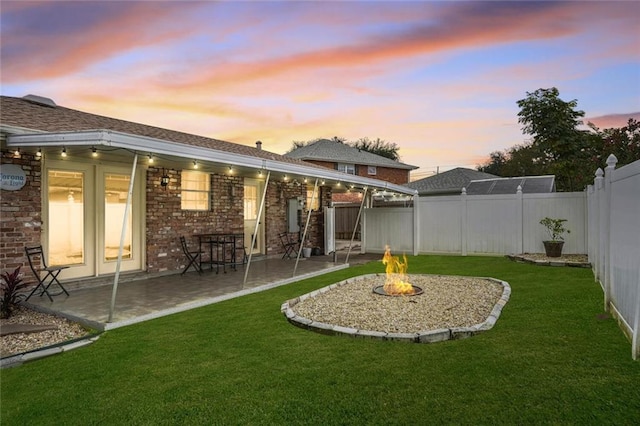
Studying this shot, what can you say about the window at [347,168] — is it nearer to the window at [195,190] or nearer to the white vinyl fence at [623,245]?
the window at [195,190]

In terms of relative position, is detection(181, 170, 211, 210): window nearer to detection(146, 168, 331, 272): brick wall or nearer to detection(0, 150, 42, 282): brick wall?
detection(146, 168, 331, 272): brick wall

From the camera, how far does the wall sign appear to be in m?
6.20

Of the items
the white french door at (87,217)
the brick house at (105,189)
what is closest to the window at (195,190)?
the brick house at (105,189)

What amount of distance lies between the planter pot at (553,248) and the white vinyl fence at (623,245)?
514 cm

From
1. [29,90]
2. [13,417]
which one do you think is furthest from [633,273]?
[29,90]

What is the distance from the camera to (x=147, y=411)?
292 centimetres

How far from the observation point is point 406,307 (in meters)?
5.88

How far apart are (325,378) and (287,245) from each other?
368 inches

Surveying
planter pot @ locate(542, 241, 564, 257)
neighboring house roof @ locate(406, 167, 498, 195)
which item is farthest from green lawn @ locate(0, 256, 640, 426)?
neighboring house roof @ locate(406, 167, 498, 195)

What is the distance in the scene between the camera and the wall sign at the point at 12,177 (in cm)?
620

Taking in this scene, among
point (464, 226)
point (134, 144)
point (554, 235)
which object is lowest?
point (554, 235)

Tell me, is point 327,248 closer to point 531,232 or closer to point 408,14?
point 531,232

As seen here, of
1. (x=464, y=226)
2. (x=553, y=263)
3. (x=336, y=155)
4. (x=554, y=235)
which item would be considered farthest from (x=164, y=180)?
(x=336, y=155)

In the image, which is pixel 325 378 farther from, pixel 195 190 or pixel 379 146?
pixel 379 146
